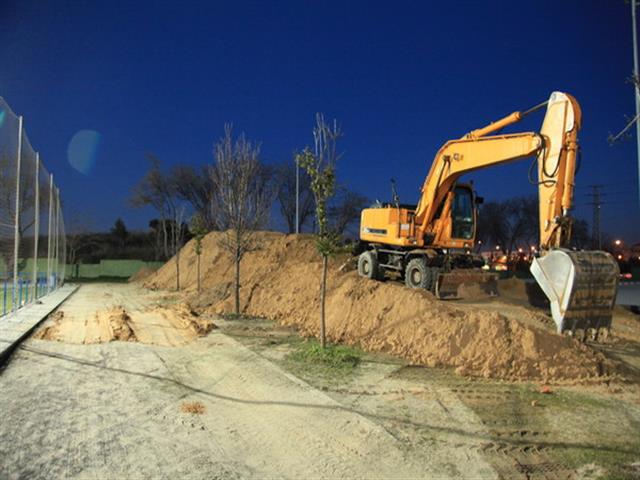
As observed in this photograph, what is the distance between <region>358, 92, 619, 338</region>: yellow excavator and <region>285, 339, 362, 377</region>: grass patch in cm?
380

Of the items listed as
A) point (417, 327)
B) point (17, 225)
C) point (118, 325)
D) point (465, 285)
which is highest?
point (17, 225)

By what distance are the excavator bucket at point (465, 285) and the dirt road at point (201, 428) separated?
251 inches

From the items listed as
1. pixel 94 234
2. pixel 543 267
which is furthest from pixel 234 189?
pixel 94 234

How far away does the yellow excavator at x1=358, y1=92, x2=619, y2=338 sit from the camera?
9.15 meters

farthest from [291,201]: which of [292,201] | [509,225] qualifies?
[509,225]

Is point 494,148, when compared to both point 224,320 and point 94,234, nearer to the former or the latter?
point 224,320

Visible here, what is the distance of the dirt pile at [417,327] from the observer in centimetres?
816

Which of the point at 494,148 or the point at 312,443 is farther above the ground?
the point at 494,148

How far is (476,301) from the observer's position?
13766 millimetres

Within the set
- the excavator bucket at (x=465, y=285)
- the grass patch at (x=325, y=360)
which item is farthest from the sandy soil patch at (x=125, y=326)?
the excavator bucket at (x=465, y=285)

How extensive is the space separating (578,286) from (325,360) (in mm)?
4707

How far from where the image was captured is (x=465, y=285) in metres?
13.8

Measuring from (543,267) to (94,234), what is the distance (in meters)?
55.9

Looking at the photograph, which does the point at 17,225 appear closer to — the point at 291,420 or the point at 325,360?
the point at 325,360
